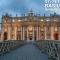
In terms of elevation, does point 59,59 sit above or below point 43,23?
below

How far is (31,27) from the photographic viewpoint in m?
96.3

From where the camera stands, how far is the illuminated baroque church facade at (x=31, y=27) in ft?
314

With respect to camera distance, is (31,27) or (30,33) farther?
(30,33)

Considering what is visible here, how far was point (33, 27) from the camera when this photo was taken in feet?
314

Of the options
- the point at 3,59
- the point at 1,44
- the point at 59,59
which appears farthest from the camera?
the point at 1,44

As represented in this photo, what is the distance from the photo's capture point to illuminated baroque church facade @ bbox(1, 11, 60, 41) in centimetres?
9581

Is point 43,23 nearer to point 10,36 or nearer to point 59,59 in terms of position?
point 10,36

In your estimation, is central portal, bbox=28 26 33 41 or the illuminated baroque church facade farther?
central portal, bbox=28 26 33 41

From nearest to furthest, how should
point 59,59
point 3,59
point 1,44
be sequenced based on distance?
point 59,59 → point 3,59 → point 1,44

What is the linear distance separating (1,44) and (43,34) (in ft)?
216

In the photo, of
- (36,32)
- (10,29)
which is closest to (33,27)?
(36,32)

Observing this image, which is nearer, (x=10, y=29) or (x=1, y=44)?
(x=1, y=44)

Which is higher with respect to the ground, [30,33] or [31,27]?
[31,27]

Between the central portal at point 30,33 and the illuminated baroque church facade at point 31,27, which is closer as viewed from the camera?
the illuminated baroque church facade at point 31,27
